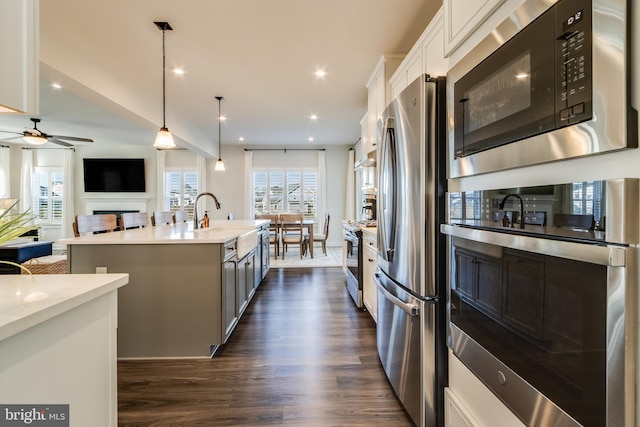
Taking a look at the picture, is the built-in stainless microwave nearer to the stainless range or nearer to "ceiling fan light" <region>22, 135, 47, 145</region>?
the stainless range

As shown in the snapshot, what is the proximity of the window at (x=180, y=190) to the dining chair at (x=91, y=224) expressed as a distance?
15.2 ft

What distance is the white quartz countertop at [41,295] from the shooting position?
0.70 meters

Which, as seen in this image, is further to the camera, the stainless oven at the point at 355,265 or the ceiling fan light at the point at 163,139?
the stainless oven at the point at 355,265

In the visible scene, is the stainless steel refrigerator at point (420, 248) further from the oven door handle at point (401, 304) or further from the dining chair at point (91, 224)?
the dining chair at point (91, 224)

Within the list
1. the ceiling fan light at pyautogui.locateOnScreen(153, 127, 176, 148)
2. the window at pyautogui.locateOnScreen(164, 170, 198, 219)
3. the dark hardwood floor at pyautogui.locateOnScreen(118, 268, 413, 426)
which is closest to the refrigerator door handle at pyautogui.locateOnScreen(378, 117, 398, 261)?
the dark hardwood floor at pyautogui.locateOnScreen(118, 268, 413, 426)

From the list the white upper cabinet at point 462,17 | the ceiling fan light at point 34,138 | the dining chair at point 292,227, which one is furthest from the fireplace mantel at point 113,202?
the white upper cabinet at point 462,17

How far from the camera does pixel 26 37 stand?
2.72ft

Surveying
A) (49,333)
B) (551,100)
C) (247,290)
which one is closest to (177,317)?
(247,290)

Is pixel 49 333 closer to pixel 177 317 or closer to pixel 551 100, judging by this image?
pixel 551 100

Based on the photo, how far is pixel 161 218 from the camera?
175 inches

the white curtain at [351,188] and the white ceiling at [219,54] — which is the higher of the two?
the white ceiling at [219,54]

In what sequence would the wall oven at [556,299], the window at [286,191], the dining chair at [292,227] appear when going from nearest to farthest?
the wall oven at [556,299] → the dining chair at [292,227] → the window at [286,191]

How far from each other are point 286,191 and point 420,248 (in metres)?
6.66

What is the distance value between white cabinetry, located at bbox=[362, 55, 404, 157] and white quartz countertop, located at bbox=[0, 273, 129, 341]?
2448mm
